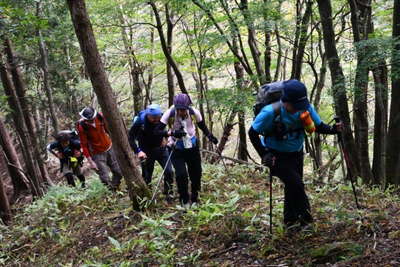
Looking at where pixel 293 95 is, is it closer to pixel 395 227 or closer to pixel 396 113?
pixel 395 227

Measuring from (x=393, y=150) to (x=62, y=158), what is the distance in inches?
323

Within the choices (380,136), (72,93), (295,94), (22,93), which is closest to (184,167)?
(295,94)

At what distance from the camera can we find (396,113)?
7.88m

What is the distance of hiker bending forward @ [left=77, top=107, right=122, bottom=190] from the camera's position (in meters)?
8.23

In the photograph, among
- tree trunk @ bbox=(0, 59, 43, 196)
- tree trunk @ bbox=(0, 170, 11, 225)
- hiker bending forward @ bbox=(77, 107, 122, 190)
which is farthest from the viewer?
tree trunk @ bbox=(0, 59, 43, 196)

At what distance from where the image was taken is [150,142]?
7.71 meters

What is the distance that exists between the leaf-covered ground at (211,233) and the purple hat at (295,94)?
161 centimetres

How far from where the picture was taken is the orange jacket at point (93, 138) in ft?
27.2

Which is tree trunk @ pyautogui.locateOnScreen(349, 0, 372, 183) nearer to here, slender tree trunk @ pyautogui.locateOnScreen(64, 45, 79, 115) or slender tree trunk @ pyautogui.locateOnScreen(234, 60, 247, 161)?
slender tree trunk @ pyautogui.locateOnScreen(234, 60, 247, 161)

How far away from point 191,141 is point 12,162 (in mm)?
10497

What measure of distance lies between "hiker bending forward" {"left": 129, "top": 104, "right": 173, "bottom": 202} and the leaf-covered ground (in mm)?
648

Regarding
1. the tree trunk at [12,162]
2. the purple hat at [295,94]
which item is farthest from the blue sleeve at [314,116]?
the tree trunk at [12,162]

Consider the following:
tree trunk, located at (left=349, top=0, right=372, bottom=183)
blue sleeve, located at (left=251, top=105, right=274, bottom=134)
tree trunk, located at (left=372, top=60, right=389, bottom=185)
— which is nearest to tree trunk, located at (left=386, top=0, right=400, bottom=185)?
tree trunk, located at (left=372, top=60, right=389, bottom=185)

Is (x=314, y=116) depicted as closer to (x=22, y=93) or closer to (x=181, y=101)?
(x=181, y=101)
